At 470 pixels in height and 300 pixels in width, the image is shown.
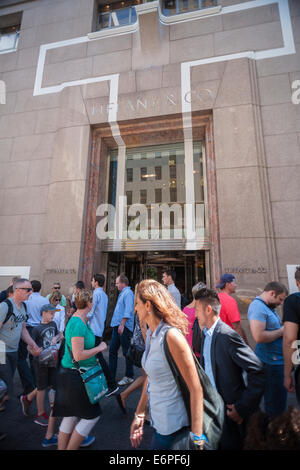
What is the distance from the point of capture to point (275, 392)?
2.71 meters

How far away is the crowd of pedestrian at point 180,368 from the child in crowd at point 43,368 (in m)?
0.01

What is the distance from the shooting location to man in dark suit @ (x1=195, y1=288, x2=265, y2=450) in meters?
1.80

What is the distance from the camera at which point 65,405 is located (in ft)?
7.41

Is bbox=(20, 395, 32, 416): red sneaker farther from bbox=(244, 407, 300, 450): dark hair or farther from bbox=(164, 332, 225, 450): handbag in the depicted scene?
bbox=(244, 407, 300, 450): dark hair

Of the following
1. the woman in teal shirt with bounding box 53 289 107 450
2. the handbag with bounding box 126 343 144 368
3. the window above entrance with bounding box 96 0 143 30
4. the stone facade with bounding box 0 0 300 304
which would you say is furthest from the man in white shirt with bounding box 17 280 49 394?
the window above entrance with bounding box 96 0 143 30

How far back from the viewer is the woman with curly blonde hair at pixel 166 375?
1526 millimetres

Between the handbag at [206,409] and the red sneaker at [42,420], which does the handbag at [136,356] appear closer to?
the red sneaker at [42,420]

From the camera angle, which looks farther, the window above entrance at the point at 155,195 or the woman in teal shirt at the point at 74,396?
the window above entrance at the point at 155,195

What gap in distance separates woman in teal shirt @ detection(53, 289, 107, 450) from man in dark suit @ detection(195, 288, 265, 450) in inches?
44.1

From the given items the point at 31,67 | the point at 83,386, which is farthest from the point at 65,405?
the point at 31,67

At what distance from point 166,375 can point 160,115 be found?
8.07 meters

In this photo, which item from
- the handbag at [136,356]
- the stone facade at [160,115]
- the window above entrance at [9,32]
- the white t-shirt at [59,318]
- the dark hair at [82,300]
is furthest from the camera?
the window above entrance at [9,32]

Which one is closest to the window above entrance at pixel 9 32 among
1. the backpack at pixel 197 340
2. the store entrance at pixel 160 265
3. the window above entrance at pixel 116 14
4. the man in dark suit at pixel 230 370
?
the window above entrance at pixel 116 14
